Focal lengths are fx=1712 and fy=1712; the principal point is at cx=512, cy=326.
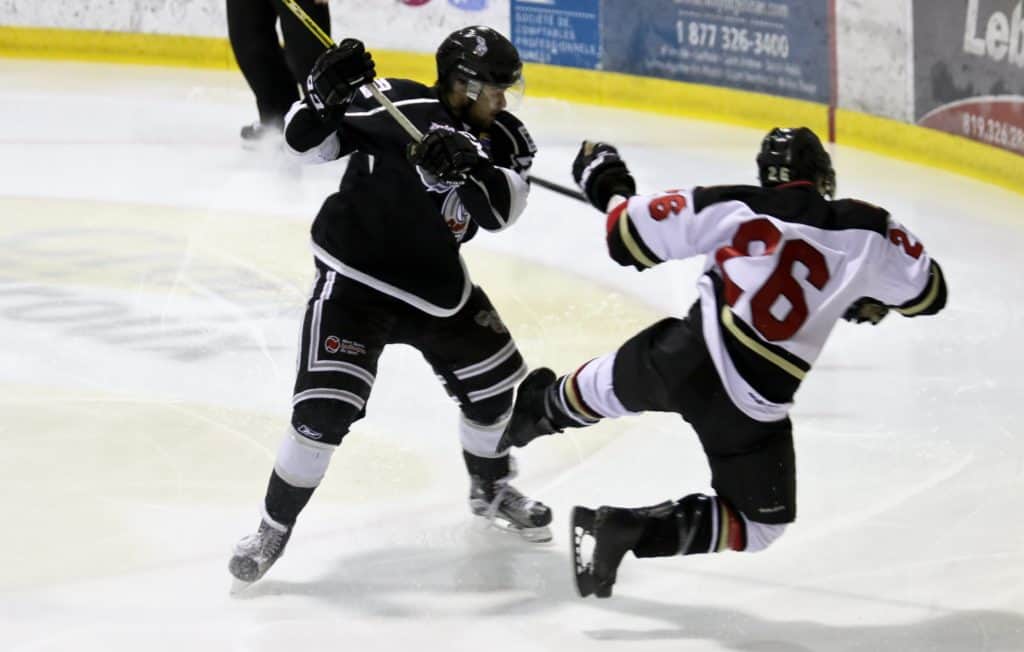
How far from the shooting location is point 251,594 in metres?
3.14

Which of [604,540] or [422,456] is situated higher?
[604,540]

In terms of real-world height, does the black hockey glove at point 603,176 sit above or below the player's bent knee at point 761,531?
above

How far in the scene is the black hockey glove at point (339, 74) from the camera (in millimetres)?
2877

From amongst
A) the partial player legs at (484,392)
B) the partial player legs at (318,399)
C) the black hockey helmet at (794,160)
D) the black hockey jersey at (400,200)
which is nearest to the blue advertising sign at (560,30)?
the partial player legs at (484,392)

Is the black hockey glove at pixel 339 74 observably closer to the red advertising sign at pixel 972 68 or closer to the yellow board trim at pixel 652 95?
the red advertising sign at pixel 972 68

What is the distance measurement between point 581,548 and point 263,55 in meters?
3.83

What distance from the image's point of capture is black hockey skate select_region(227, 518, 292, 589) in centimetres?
311

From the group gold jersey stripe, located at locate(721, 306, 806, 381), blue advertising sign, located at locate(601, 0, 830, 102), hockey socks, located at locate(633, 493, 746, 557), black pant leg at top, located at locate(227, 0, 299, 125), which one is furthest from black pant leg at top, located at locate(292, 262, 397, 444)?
blue advertising sign, located at locate(601, 0, 830, 102)

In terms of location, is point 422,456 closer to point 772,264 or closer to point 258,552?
point 258,552

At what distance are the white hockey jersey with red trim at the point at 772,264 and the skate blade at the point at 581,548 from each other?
333mm

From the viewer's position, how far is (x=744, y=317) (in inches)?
107

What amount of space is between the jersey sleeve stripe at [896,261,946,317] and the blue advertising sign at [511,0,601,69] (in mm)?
4468

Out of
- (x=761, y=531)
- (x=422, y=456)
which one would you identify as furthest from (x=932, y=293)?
(x=422, y=456)

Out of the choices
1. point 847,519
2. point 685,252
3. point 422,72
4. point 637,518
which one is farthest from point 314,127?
point 422,72
